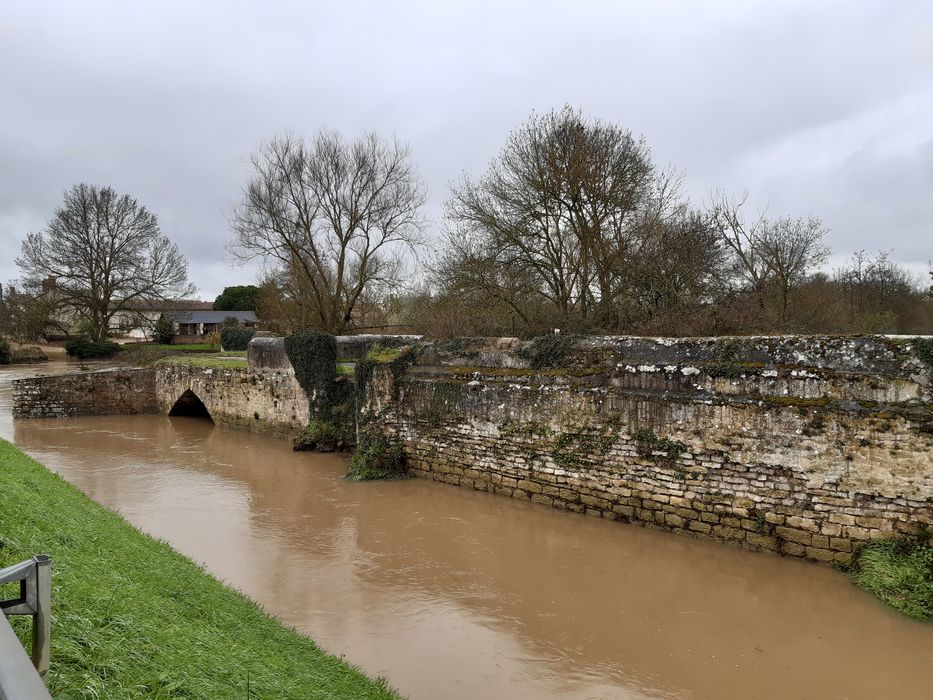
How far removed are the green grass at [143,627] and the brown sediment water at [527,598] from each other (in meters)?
0.96

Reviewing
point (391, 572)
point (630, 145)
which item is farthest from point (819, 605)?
point (630, 145)

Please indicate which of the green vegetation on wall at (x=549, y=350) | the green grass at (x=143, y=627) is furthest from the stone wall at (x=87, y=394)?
the green vegetation on wall at (x=549, y=350)

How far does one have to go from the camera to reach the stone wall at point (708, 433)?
20.5 ft

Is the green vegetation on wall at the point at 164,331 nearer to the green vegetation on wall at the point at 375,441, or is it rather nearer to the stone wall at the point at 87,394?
the stone wall at the point at 87,394

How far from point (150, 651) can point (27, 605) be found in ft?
4.12

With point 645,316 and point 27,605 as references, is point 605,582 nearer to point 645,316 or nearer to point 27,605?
point 27,605

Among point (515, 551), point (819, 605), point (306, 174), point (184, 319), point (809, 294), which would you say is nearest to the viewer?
point (819, 605)

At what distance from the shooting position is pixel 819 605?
5938mm

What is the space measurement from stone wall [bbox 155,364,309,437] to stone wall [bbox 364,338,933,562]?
5.26 metres

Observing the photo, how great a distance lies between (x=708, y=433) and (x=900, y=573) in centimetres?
230

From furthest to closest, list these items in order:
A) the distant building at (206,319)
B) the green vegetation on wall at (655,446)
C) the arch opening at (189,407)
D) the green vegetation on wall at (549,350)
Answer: the distant building at (206,319) → the arch opening at (189,407) → the green vegetation on wall at (549,350) → the green vegetation on wall at (655,446)

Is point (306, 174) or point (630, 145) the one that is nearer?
point (630, 145)

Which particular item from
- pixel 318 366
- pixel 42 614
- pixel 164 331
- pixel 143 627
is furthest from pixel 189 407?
pixel 164 331

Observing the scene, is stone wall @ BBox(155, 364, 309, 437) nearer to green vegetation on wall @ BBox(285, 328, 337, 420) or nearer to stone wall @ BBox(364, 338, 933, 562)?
green vegetation on wall @ BBox(285, 328, 337, 420)
